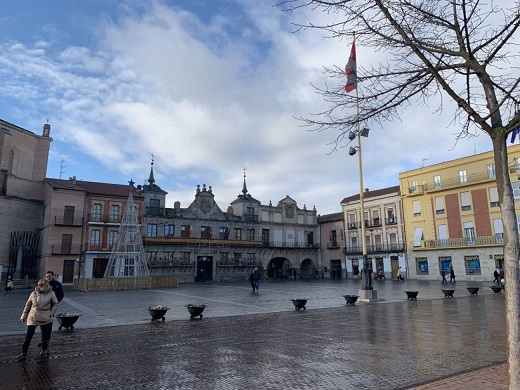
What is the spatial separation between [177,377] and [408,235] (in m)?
47.3

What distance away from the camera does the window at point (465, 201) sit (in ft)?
142

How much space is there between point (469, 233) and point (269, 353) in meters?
41.7

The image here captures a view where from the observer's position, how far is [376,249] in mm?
53281

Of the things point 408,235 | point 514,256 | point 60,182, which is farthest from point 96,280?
point 408,235

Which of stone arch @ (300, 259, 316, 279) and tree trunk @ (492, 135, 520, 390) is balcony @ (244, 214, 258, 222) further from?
tree trunk @ (492, 135, 520, 390)

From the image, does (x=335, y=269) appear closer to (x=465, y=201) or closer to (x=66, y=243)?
(x=465, y=201)

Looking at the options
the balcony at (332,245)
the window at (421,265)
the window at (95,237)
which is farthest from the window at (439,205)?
the window at (95,237)

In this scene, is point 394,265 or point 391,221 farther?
point 391,221

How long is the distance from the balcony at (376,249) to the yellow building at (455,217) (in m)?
1.64

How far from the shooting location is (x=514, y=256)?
12.8ft

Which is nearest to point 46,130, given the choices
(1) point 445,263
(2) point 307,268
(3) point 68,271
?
(3) point 68,271

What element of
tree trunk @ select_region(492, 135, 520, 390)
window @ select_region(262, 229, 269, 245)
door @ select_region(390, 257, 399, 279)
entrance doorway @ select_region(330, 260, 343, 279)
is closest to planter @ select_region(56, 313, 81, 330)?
tree trunk @ select_region(492, 135, 520, 390)

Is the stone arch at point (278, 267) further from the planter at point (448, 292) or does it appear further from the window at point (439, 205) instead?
the planter at point (448, 292)

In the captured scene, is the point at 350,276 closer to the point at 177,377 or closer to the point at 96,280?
the point at 96,280
